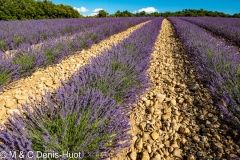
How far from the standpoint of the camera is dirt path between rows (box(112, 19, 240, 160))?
62.8 inches

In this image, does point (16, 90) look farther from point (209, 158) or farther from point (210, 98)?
point (210, 98)

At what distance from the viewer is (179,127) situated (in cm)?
195

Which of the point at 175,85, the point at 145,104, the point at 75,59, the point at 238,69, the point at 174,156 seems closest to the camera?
the point at 174,156

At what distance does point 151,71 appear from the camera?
3.80 metres

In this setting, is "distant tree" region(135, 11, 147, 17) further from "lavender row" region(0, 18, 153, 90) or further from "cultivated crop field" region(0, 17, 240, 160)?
"cultivated crop field" region(0, 17, 240, 160)

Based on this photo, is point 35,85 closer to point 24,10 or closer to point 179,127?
point 179,127

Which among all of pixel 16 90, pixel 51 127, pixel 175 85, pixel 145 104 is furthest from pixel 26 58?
pixel 175 85

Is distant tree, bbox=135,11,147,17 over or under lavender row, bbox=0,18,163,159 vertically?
over

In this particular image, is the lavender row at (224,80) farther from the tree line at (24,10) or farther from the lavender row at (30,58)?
the tree line at (24,10)

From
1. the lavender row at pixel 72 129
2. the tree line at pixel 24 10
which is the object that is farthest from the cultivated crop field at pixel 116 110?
the tree line at pixel 24 10

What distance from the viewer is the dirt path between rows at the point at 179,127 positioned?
1.60m

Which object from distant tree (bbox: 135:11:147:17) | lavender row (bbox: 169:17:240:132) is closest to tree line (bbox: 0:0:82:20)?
lavender row (bbox: 169:17:240:132)

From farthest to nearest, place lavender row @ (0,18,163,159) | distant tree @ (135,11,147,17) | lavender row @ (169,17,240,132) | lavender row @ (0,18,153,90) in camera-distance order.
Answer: distant tree @ (135,11,147,17), lavender row @ (0,18,153,90), lavender row @ (169,17,240,132), lavender row @ (0,18,163,159)

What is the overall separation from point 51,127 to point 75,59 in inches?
126
